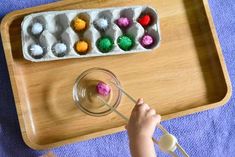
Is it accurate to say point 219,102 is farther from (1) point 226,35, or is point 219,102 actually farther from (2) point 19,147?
(2) point 19,147

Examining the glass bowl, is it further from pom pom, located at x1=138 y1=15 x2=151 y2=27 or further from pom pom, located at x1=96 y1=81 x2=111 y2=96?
pom pom, located at x1=138 y1=15 x2=151 y2=27

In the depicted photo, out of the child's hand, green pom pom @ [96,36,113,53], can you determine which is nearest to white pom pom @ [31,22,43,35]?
green pom pom @ [96,36,113,53]

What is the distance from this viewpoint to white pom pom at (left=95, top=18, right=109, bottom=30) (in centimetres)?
76

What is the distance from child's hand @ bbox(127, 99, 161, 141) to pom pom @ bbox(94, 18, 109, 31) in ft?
0.55

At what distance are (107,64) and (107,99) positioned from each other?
69 mm

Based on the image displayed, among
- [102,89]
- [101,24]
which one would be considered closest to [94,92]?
[102,89]

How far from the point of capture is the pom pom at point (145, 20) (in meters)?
0.77

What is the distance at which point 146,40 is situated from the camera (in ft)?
2.52

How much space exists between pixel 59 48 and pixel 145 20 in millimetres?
174

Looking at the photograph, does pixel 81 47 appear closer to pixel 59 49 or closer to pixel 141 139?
pixel 59 49

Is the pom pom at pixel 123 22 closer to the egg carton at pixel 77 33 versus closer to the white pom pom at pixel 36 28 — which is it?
the egg carton at pixel 77 33

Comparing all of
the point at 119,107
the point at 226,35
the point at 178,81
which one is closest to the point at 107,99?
the point at 119,107

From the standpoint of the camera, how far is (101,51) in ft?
2.52

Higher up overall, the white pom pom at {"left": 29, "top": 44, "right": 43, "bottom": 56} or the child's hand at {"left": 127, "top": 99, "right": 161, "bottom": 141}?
the white pom pom at {"left": 29, "top": 44, "right": 43, "bottom": 56}
